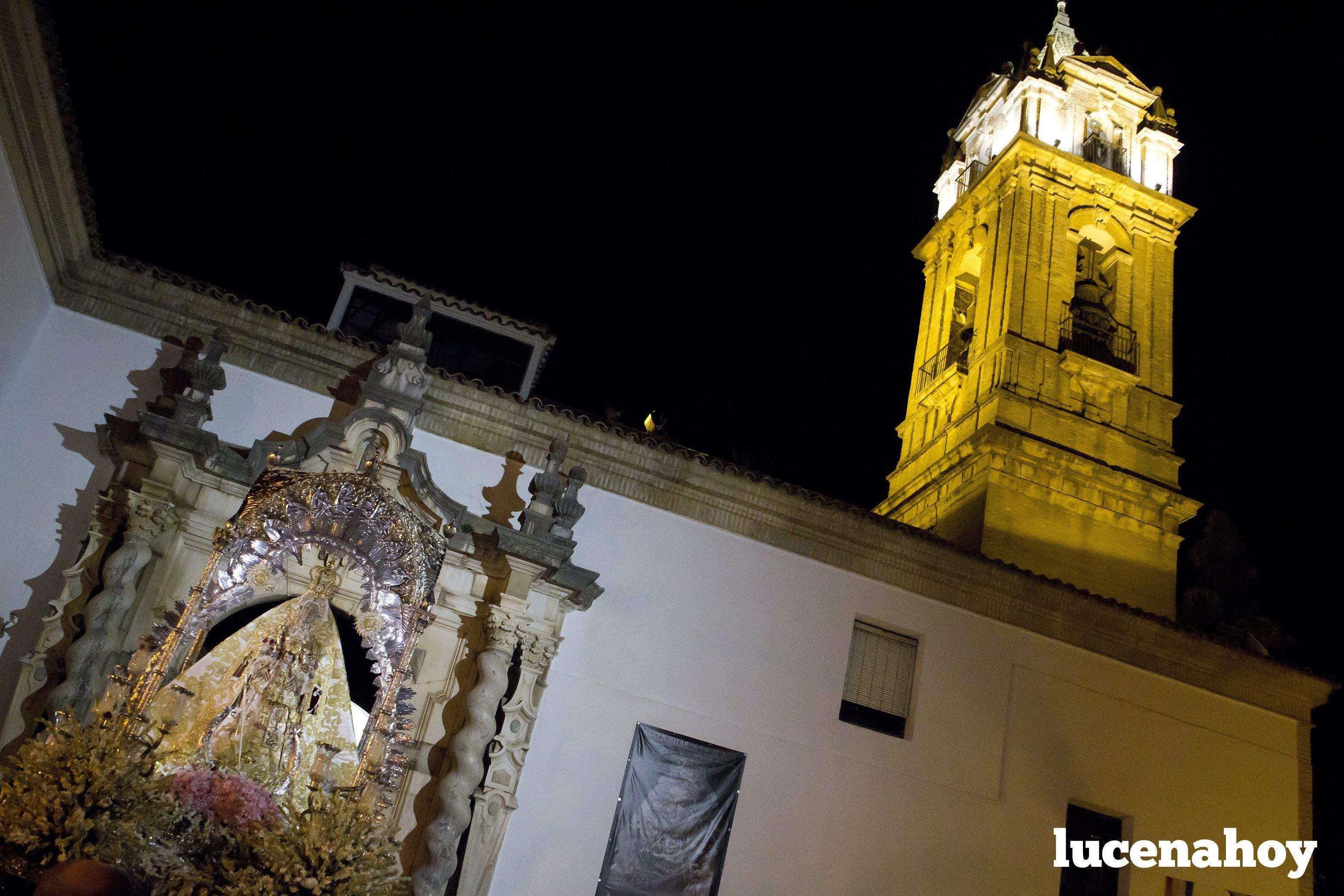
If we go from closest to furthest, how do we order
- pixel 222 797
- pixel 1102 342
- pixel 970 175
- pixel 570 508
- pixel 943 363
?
pixel 222 797, pixel 570 508, pixel 1102 342, pixel 943 363, pixel 970 175

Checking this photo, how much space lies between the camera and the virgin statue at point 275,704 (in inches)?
436

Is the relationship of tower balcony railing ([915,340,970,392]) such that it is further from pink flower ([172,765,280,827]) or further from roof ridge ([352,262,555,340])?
pink flower ([172,765,280,827])

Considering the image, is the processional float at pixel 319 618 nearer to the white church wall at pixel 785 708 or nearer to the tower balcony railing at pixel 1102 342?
the white church wall at pixel 785 708

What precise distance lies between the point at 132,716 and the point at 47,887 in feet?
7.44

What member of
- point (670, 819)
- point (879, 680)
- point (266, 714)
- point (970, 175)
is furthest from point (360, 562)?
point (970, 175)

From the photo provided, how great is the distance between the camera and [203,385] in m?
12.1

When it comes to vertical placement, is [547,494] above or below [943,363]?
below

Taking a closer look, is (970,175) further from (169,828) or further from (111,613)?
(169,828)

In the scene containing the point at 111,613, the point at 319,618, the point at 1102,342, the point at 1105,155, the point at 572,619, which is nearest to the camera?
the point at 111,613

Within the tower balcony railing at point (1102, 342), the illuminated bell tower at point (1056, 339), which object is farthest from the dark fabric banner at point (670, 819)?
the tower balcony railing at point (1102, 342)

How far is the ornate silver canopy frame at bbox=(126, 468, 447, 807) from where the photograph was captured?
11.4 metres

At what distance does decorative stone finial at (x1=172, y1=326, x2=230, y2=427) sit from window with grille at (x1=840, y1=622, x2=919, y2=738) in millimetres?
7979

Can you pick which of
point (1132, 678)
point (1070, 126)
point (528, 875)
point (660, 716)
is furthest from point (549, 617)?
point (1070, 126)

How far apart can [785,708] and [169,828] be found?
669 centimetres
